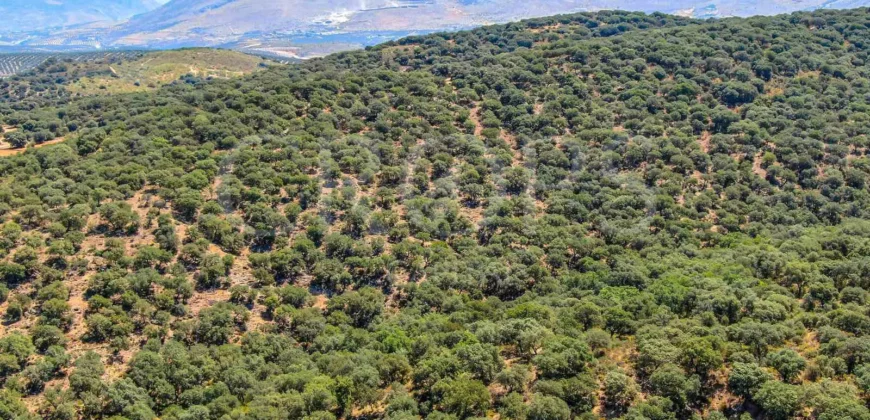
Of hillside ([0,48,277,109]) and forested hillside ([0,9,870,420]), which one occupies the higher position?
hillside ([0,48,277,109])

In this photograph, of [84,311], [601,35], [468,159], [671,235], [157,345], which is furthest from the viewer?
[601,35]

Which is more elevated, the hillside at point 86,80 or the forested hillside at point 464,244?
the hillside at point 86,80

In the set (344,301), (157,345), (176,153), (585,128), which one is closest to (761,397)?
(344,301)

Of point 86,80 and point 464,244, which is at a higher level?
point 86,80

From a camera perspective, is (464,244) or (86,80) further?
(86,80)

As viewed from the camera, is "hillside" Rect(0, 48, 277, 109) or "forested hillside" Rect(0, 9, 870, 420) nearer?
"forested hillside" Rect(0, 9, 870, 420)

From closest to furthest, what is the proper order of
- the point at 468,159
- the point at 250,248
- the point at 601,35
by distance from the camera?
the point at 250,248 < the point at 468,159 < the point at 601,35

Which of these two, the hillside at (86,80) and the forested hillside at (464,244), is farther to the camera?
the hillside at (86,80)

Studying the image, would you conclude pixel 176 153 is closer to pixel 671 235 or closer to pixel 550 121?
pixel 550 121
